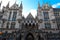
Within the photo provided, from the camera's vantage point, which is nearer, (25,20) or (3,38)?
(3,38)

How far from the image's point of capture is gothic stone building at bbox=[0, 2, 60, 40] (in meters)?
31.2

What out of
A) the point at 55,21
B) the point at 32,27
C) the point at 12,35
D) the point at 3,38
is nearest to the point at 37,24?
the point at 32,27

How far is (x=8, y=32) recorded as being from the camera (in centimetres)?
3378

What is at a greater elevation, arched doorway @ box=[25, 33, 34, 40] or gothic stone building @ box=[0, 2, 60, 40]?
gothic stone building @ box=[0, 2, 60, 40]

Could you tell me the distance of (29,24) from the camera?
117 feet

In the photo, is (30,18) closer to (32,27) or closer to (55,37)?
(32,27)

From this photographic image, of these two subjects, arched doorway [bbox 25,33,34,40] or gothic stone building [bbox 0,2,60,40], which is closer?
gothic stone building [bbox 0,2,60,40]

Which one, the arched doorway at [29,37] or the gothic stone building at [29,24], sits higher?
the gothic stone building at [29,24]

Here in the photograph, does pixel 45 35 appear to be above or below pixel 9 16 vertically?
below

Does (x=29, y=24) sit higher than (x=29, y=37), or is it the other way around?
(x=29, y=24)

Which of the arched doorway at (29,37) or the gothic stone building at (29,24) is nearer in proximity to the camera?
the gothic stone building at (29,24)

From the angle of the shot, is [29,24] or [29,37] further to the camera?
[29,24]

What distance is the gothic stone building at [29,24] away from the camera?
31.2 metres

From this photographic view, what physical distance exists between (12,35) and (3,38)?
332cm
